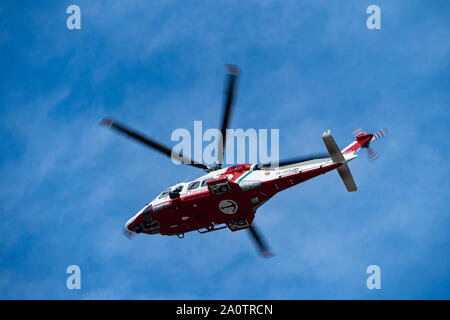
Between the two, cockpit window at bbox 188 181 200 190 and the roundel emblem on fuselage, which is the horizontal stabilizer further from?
cockpit window at bbox 188 181 200 190

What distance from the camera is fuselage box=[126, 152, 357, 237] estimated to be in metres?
31.3

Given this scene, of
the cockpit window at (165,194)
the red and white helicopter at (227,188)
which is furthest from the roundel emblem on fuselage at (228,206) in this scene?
the cockpit window at (165,194)

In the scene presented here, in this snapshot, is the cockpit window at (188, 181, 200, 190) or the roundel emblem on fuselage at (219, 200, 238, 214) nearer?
the roundel emblem on fuselage at (219, 200, 238, 214)

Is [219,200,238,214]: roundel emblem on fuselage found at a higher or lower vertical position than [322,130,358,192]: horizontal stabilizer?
lower

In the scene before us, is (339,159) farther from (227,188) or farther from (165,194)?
(165,194)

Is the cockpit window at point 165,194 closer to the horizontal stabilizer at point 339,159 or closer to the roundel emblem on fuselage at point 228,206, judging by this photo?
the roundel emblem on fuselage at point 228,206

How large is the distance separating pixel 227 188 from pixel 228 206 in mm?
1269

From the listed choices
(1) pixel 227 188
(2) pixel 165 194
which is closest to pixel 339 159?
(1) pixel 227 188

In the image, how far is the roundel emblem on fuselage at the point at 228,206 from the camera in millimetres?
32094

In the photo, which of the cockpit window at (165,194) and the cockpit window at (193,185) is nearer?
the cockpit window at (193,185)

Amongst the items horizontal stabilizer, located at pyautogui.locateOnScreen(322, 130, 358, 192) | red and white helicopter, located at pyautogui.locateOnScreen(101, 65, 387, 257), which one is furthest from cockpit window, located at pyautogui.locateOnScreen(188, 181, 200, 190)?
horizontal stabilizer, located at pyautogui.locateOnScreen(322, 130, 358, 192)

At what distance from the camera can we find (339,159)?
30.5m
